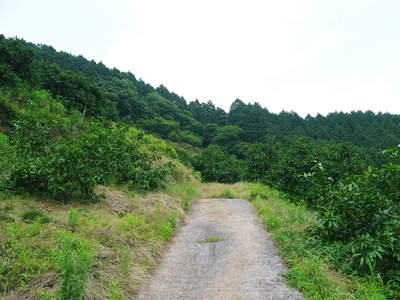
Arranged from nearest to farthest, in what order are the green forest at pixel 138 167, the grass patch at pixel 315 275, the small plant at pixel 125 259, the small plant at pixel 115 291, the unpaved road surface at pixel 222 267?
the grass patch at pixel 315 275, the small plant at pixel 115 291, the unpaved road surface at pixel 222 267, the small plant at pixel 125 259, the green forest at pixel 138 167

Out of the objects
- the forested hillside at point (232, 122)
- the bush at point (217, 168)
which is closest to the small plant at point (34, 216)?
the bush at point (217, 168)

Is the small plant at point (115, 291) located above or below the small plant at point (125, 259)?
below

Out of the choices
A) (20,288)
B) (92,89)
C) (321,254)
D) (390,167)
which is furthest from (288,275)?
(92,89)

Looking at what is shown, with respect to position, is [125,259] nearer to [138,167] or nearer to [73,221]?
[73,221]

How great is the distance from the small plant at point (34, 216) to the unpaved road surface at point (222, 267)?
2.75 meters

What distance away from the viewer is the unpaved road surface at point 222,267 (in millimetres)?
4156

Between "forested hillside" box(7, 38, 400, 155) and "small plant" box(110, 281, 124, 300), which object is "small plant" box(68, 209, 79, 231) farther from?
"forested hillside" box(7, 38, 400, 155)

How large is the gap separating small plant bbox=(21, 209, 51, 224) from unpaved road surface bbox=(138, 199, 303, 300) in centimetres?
275

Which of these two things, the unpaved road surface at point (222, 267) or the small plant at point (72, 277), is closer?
the small plant at point (72, 277)

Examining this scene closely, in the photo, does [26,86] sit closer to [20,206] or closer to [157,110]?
[20,206]

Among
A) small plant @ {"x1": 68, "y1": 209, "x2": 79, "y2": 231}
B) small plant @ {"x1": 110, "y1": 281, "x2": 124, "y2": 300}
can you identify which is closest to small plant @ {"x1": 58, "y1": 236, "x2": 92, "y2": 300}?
small plant @ {"x1": 110, "y1": 281, "x2": 124, "y2": 300}

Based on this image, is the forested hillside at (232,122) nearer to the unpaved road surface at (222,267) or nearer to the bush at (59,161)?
the bush at (59,161)

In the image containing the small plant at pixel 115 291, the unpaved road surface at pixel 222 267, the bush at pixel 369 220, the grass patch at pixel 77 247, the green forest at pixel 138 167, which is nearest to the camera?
the grass patch at pixel 77 247

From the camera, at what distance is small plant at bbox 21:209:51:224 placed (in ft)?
18.1
